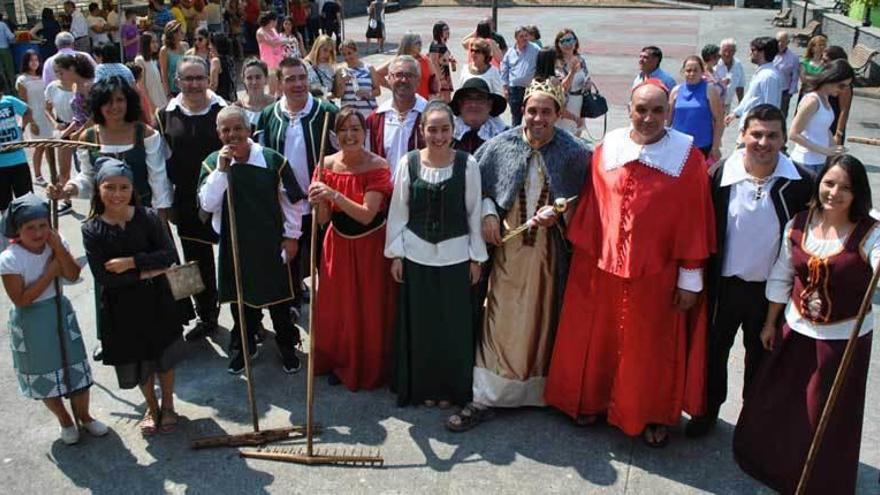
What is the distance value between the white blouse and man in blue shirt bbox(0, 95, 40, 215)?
5775 millimetres

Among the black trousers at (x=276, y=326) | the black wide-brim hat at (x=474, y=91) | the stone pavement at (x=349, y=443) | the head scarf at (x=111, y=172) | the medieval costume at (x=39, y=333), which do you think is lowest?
the stone pavement at (x=349, y=443)

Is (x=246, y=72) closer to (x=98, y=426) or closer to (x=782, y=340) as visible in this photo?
(x=98, y=426)

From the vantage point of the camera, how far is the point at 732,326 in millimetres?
3959

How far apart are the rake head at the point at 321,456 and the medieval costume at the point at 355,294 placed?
0.70 metres

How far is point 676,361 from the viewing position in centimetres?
404

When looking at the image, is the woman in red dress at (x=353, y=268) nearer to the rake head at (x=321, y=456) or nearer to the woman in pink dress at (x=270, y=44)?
the rake head at (x=321, y=456)

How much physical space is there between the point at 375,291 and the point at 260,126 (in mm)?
1518

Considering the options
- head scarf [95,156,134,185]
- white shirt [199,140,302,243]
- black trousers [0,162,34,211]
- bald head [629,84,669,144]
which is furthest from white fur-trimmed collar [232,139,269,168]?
black trousers [0,162,34,211]

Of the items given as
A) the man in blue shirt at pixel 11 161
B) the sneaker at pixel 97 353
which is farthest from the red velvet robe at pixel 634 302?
the man in blue shirt at pixel 11 161

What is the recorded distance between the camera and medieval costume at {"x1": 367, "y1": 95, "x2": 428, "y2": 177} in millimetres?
5148

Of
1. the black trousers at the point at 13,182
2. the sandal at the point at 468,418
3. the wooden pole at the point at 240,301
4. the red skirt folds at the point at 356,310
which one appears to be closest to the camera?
the wooden pole at the point at 240,301

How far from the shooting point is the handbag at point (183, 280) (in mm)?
4039

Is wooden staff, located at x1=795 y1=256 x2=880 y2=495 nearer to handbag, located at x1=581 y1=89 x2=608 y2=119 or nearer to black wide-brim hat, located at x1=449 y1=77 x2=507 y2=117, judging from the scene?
black wide-brim hat, located at x1=449 y1=77 x2=507 y2=117

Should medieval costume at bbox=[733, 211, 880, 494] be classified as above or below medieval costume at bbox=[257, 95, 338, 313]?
below
